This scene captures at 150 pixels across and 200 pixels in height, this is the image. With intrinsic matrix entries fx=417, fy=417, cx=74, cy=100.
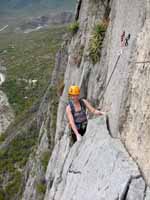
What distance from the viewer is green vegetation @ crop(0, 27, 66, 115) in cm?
11611

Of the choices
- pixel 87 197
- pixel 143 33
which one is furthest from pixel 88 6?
pixel 87 197

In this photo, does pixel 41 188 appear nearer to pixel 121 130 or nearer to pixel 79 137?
pixel 79 137

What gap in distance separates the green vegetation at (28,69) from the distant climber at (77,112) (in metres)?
75.4

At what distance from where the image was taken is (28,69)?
149000mm

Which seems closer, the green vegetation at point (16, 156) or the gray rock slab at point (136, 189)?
the gray rock slab at point (136, 189)

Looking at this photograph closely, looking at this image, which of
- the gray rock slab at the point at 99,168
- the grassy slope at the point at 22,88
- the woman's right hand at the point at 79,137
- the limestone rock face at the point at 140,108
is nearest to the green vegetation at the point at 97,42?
the gray rock slab at the point at 99,168

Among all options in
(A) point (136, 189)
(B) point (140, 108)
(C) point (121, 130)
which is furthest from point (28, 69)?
(A) point (136, 189)

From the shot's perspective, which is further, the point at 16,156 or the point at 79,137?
the point at 16,156

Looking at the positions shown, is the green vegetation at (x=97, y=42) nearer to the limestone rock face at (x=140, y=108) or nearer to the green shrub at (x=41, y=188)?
the limestone rock face at (x=140, y=108)

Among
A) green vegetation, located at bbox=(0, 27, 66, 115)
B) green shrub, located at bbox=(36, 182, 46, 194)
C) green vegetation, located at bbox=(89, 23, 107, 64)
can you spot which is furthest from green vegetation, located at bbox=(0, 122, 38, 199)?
green vegetation, located at bbox=(0, 27, 66, 115)

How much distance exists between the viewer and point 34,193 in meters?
25.9

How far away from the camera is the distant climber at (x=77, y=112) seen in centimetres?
1224

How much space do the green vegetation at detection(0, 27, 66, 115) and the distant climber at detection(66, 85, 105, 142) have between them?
75.4 meters

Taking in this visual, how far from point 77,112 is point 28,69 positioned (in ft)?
452
